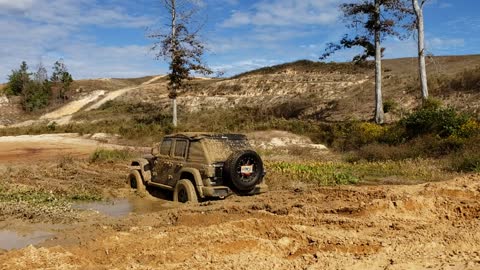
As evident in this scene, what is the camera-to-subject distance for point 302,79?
49500 mm

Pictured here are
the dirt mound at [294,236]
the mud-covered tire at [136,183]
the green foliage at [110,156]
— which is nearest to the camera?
the dirt mound at [294,236]

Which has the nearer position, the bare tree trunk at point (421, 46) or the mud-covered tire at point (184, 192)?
the mud-covered tire at point (184, 192)

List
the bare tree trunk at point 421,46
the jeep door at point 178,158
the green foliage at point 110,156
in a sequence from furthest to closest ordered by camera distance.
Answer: the bare tree trunk at point 421,46, the green foliage at point 110,156, the jeep door at point 178,158

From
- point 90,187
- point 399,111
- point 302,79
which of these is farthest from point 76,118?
point 90,187

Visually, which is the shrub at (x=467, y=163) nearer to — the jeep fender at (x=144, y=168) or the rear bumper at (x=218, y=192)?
the rear bumper at (x=218, y=192)

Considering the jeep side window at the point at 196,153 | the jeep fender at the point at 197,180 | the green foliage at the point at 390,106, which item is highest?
the green foliage at the point at 390,106

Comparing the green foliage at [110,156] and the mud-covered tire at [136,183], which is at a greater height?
the green foliage at [110,156]

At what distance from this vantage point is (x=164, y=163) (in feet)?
39.4

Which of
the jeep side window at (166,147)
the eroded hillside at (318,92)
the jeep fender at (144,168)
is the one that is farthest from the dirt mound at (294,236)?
the eroded hillside at (318,92)

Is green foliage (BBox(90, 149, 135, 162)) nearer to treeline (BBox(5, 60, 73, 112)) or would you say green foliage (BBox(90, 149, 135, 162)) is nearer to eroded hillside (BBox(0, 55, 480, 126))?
eroded hillside (BBox(0, 55, 480, 126))

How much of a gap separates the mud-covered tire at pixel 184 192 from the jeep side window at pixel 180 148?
0.78 meters

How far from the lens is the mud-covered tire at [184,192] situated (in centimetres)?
1062

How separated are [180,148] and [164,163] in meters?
0.74

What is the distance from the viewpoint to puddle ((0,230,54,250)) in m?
8.01
